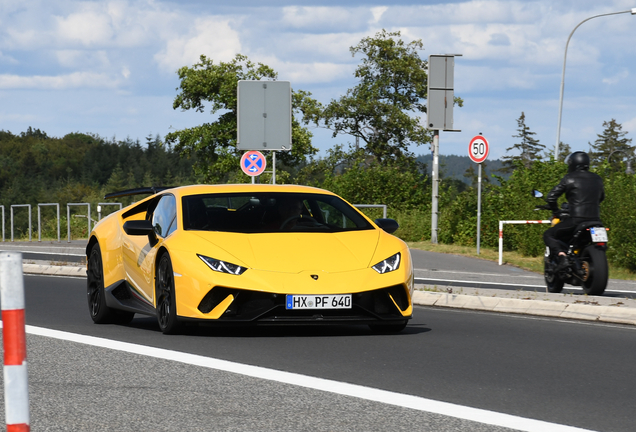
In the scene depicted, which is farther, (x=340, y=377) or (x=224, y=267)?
(x=224, y=267)

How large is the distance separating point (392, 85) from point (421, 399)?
50745 mm

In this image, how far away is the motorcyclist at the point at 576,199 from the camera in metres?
12.7

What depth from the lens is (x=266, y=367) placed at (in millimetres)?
6895

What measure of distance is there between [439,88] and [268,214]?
68.8 ft

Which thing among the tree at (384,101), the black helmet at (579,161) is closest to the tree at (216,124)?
the tree at (384,101)

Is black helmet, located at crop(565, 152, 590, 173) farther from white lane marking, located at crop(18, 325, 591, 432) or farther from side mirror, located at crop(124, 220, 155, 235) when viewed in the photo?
white lane marking, located at crop(18, 325, 591, 432)

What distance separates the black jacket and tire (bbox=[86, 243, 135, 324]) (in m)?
5.83

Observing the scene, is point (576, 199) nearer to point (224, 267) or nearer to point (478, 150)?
point (224, 267)

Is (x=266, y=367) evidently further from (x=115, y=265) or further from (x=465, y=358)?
(x=115, y=265)

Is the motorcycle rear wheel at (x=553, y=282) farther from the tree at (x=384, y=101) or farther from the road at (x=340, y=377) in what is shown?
the tree at (x=384, y=101)

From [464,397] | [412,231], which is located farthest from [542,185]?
[464,397]

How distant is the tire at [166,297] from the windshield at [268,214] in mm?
428

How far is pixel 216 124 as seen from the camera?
201ft

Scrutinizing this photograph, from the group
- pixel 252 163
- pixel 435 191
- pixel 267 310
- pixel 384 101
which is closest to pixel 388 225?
pixel 267 310
